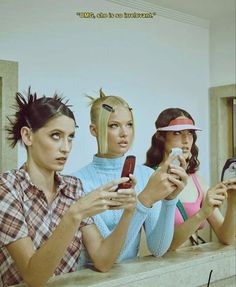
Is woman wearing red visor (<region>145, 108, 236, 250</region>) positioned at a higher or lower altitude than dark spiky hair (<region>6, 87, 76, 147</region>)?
lower

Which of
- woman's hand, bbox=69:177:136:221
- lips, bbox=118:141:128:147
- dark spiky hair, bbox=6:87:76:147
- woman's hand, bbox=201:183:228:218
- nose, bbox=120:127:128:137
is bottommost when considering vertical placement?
woman's hand, bbox=201:183:228:218

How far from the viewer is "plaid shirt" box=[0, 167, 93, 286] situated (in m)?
0.58

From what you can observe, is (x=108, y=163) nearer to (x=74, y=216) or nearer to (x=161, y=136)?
(x=161, y=136)

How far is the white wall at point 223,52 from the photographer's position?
6.01 ft

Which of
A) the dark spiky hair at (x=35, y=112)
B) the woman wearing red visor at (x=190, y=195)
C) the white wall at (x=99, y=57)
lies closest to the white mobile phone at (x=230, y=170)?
the woman wearing red visor at (x=190, y=195)

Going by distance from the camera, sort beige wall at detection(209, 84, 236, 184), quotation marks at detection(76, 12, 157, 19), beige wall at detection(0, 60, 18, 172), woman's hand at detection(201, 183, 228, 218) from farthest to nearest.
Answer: beige wall at detection(209, 84, 236, 184) → quotation marks at detection(76, 12, 157, 19) → beige wall at detection(0, 60, 18, 172) → woman's hand at detection(201, 183, 228, 218)

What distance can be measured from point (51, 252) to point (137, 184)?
292 millimetres

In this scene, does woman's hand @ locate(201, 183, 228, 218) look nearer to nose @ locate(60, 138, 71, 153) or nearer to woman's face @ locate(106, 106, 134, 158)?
woman's face @ locate(106, 106, 134, 158)

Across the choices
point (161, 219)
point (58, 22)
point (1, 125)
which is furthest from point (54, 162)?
point (58, 22)

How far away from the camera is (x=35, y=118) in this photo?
650 millimetres

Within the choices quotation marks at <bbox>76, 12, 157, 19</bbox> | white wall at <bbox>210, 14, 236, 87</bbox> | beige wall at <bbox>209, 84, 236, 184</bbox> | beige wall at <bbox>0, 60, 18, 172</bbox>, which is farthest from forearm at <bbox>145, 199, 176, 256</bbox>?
white wall at <bbox>210, 14, 236, 87</bbox>

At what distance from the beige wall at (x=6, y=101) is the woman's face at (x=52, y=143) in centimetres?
66

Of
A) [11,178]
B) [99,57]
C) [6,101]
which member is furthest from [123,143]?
[99,57]

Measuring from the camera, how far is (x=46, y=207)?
65cm
